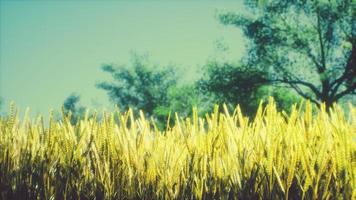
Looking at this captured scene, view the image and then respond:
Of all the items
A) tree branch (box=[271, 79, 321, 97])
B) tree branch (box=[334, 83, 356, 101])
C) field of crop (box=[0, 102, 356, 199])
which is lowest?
field of crop (box=[0, 102, 356, 199])

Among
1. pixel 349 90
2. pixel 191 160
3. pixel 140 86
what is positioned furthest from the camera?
pixel 140 86

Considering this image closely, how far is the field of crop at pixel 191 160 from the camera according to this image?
1.74 m

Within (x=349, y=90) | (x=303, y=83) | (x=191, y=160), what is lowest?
(x=191, y=160)

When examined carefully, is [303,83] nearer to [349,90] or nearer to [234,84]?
[349,90]

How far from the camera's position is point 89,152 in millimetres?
2303

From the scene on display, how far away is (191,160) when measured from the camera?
2.01 m

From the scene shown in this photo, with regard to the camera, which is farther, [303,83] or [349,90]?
[303,83]

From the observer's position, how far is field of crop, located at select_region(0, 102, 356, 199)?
174 cm

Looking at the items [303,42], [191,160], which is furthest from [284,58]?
[191,160]

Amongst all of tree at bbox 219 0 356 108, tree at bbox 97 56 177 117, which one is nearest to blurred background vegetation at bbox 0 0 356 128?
tree at bbox 219 0 356 108

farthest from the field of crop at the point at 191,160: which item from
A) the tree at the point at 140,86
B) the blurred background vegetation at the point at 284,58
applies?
the tree at the point at 140,86

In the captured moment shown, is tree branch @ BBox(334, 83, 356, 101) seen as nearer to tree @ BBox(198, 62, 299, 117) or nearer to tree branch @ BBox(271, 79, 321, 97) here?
tree branch @ BBox(271, 79, 321, 97)

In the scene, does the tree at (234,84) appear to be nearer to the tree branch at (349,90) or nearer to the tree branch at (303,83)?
the tree branch at (303,83)

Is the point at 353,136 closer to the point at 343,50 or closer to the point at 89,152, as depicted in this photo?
the point at 89,152
